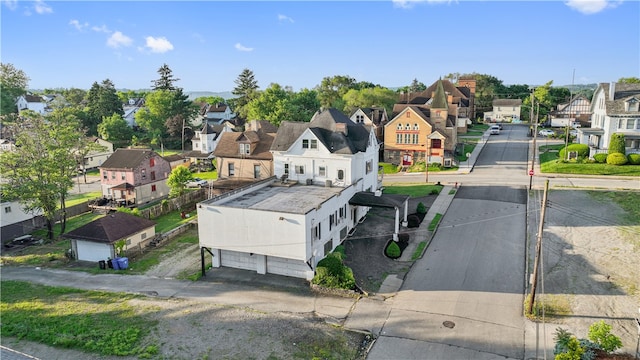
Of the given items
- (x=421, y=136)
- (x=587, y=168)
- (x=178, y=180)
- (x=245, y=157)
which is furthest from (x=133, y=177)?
(x=587, y=168)

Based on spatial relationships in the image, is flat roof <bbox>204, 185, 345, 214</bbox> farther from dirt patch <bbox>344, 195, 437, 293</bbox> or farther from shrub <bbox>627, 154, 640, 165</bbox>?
shrub <bbox>627, 154, 640, 165</bbox>

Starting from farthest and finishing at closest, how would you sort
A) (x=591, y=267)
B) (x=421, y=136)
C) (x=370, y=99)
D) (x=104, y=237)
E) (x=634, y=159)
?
(x=370, y=99) → (x=421, y=136) → (x=634, y=159) → (x=104, y=237) → (x=591, y=267)

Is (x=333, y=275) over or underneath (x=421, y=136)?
underneath

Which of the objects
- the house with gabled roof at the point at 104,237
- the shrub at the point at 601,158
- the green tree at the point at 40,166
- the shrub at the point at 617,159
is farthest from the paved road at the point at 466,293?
the green tree at the point at 40,166

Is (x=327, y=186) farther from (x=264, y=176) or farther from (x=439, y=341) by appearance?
(x=439, y=341)

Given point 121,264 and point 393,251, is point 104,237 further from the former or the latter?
point 393,251

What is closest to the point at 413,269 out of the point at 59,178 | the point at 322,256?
the point at 322,256

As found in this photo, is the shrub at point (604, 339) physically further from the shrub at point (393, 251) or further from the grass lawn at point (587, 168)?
the grass lawn at point (587, 168)
